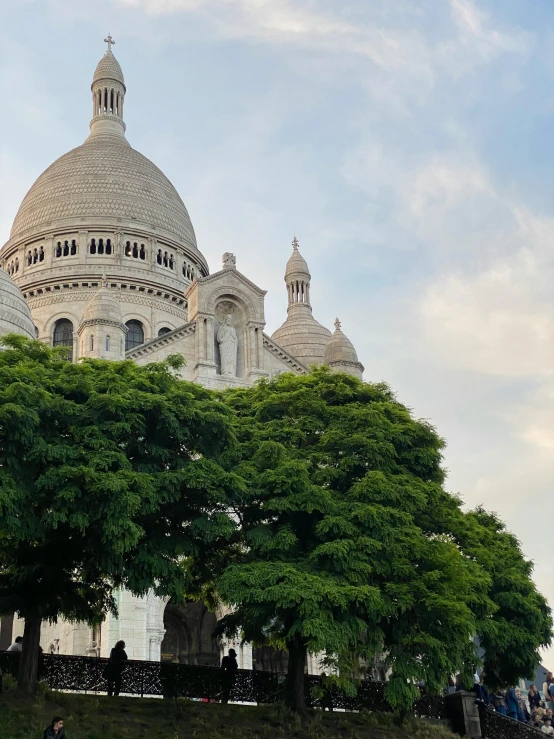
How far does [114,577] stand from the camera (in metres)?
22.2

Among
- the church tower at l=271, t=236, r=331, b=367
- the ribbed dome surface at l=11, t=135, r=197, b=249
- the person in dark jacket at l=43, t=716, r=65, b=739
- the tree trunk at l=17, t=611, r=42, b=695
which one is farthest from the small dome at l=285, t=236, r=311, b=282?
the person in dark jacket at l=43, t=716, r=65, b=739

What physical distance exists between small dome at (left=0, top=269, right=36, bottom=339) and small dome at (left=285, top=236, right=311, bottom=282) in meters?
24.4

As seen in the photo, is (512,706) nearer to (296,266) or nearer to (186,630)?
(186,630)

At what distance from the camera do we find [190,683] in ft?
82.9

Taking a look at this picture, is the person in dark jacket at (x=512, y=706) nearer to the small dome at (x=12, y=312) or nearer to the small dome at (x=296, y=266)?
the small dome at (x=12, y=312)

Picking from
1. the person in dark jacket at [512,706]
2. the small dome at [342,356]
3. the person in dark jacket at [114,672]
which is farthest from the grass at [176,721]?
the small dome at [342,356]

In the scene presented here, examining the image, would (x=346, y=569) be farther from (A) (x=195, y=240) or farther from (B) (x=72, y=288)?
(A) (x=195, y=240)

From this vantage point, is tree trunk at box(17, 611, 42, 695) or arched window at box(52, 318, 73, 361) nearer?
tree trunk at box(17, 611, 42, 695)

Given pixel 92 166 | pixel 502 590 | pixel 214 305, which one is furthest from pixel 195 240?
pixel 502 590

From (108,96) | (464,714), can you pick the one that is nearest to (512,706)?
(464,714)

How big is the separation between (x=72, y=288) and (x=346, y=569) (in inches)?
1705

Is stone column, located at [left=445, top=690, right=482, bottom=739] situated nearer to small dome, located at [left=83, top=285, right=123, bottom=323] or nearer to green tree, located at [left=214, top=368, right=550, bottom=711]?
green tree, located at [left=214, top=368, right=550, bottom=711]

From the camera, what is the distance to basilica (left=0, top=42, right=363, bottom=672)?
4218 centimetres

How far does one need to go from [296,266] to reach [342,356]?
18.4m
